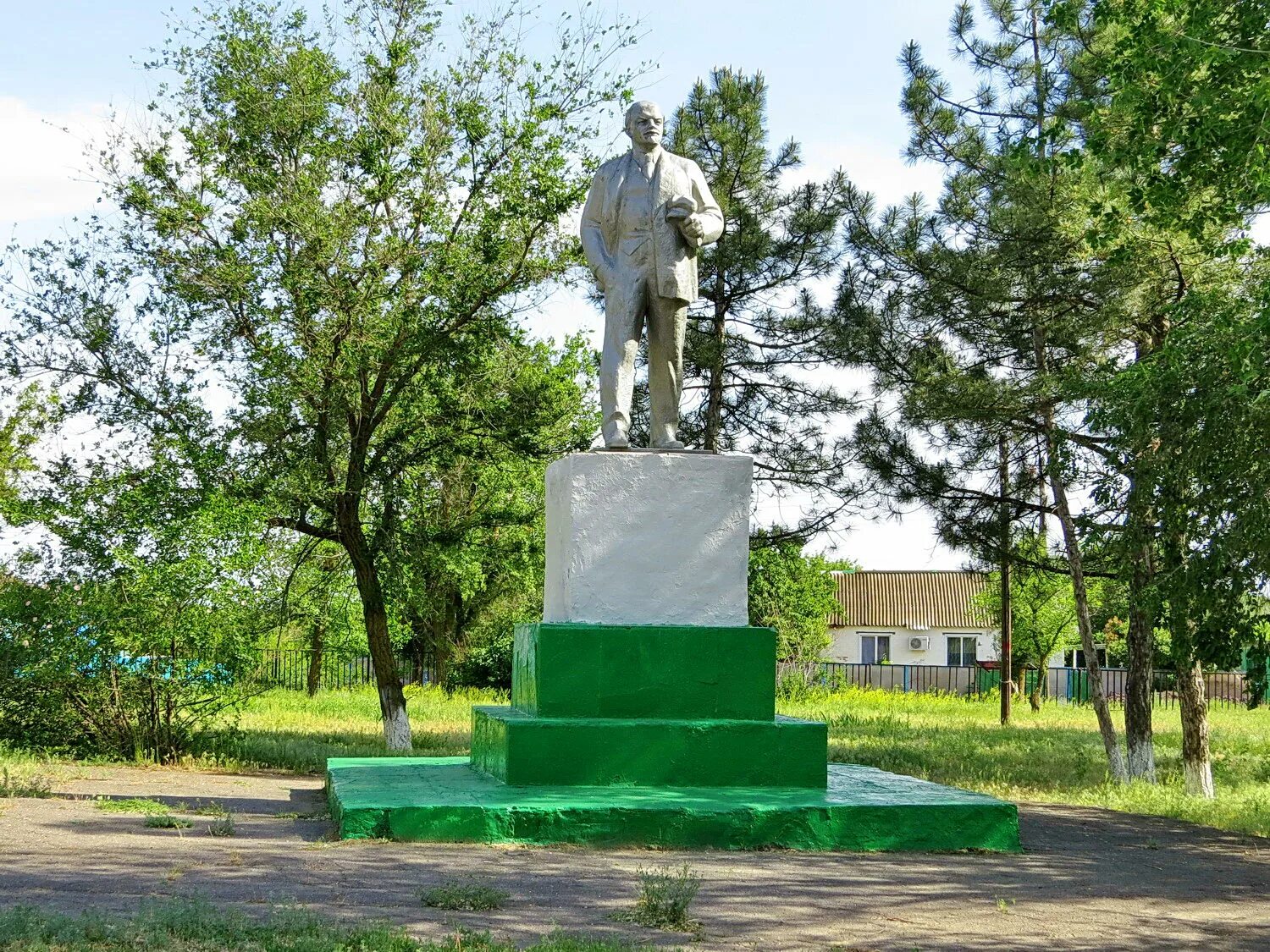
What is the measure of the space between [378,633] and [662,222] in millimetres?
8509

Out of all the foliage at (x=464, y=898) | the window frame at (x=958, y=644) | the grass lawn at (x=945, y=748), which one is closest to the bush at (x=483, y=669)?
the grass lawn at (x=945, y=748)

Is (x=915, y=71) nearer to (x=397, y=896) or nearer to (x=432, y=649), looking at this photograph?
(x=397, y=896)

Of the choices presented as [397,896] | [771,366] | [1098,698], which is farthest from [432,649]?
[397,896]

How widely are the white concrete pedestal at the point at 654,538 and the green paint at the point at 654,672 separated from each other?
0.53ft

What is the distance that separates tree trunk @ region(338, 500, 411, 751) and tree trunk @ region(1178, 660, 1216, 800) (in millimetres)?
8118

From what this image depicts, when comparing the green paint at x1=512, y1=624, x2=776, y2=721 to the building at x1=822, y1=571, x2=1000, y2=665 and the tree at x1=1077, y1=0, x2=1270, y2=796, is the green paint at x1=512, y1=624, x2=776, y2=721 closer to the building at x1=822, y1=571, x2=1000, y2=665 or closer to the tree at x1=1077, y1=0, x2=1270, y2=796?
the tree at x1=1077, y1=0, x2=1270, y2=796

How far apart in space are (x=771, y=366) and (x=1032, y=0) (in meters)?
4.98

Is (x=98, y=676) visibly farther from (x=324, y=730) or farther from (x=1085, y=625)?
(x=1085, y=625)

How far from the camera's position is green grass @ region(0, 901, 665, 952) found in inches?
166

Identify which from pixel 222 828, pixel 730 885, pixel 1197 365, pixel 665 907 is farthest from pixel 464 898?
pixel 1197 365

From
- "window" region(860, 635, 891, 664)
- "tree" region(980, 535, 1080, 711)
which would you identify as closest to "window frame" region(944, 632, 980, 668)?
"window" region(860, 635, 891, 664)

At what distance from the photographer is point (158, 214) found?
44.9 ft

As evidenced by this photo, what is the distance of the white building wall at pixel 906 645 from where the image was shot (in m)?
54.2

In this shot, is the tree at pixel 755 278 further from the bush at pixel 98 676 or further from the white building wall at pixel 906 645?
the white building wall at pixel 906 645
